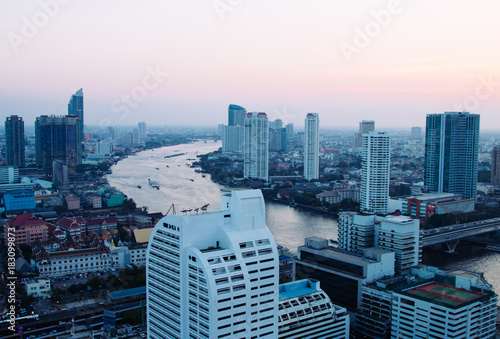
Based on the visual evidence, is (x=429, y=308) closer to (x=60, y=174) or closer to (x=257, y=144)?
(x=60, y=174)

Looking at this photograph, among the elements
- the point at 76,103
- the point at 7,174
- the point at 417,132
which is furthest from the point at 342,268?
the point at 417,132

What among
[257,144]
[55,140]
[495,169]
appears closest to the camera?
[495,169]

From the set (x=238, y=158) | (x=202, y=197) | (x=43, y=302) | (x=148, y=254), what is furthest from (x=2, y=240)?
(x=238, y=158)

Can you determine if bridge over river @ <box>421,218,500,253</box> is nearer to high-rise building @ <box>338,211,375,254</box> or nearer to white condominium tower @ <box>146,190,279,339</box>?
high-rise building @ <box>338,211,375,254</box>

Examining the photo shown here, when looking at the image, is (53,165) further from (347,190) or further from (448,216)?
(448,216)

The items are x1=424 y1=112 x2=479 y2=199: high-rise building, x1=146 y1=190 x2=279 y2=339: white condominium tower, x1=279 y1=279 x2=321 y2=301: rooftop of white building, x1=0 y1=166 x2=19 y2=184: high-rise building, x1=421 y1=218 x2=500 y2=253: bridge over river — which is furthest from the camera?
x1=0 y1=166 x2=19 y2=184: high-rise building

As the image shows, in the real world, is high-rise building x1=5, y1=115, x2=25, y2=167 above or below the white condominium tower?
above

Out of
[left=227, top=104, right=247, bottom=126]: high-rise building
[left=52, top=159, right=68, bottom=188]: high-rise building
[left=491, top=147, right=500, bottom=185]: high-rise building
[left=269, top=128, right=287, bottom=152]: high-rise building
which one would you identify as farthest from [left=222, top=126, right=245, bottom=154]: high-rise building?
[left=491, top=147, right=500, bottom=185]: high-rise building
